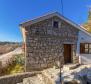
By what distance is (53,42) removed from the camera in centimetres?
1811

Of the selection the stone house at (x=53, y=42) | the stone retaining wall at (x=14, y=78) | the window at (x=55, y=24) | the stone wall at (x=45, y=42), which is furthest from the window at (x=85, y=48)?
the stone retaining wall at (x=14, y=78)

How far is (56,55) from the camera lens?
18.2 metres

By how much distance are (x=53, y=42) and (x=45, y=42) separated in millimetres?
805

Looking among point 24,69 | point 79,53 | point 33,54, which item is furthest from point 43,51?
point 79,53

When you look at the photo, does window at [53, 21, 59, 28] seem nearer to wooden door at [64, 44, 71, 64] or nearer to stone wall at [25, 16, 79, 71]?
stone wall at [25, 16, 79, 71]

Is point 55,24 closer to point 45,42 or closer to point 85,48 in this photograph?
point 45,42

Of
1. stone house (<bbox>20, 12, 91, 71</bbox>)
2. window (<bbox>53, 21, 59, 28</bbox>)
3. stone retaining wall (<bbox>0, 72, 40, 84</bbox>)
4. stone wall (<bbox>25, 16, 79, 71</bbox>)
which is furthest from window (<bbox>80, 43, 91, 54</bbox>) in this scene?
stone retaining wall (<bbox>0, 72, 40, 84</bbox>)

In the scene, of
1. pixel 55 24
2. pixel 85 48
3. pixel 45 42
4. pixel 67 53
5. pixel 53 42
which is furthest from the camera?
pixel 67 53

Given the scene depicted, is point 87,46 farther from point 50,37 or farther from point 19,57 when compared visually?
point 19,57

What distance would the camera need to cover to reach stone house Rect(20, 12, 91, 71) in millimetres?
17312

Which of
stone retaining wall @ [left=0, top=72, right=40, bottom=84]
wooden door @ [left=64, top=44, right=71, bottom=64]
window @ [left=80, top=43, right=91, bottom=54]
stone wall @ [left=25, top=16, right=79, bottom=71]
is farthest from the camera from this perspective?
wooden door @ [left=64, top=44, right=71, bottom=64]

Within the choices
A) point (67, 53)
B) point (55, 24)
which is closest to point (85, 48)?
point (67, 53)

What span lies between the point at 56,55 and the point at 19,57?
3.97 m

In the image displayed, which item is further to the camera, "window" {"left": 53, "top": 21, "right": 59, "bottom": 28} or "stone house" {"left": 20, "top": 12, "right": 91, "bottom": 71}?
"window" {"left": 53, "top": 21, "right": 59, "bottom": 28}
